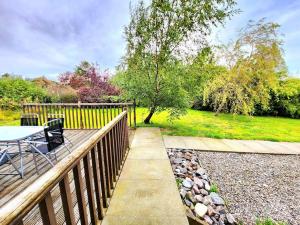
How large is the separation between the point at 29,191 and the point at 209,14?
20.4 ft

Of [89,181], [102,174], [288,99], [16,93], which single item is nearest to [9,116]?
[16,93]

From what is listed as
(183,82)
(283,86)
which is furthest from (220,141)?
(283,86)

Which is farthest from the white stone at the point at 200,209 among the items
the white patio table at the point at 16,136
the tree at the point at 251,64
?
the tree at the point at 251,64

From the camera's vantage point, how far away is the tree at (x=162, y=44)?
561 cm

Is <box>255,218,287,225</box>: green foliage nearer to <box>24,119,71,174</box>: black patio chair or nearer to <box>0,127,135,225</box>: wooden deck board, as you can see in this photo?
<box>0,127,135,225</box>: wooden deck board

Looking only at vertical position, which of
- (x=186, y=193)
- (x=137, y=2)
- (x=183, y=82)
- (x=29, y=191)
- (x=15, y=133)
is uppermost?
(x=137, y=2)

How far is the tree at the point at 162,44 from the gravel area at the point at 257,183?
250 centimetres

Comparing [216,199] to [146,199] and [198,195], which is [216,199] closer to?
[198,195]

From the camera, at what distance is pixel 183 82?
6133 millimetres

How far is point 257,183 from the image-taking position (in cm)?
346

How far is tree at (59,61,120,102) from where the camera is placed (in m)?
11.6

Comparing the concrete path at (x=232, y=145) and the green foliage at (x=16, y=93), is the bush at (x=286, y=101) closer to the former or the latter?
the concrete path at (x=232, y=145)

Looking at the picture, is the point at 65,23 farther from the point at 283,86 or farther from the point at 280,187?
the point at 283,86

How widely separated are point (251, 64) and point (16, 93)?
12745mm
